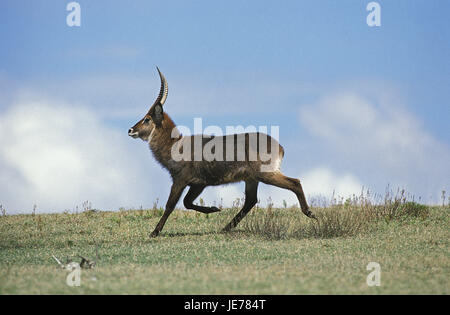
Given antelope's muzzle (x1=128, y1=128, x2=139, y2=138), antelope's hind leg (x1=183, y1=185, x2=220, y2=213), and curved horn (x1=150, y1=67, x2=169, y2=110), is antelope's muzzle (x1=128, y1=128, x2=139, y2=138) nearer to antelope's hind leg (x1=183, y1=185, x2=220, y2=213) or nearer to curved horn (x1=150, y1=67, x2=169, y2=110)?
curved horn (x1=150, y1=67, x2=169, y2=110)

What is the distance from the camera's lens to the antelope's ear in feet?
37.3

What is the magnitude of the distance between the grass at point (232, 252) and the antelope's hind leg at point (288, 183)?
483 mm

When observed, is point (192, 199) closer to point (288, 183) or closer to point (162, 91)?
point (288, 183)

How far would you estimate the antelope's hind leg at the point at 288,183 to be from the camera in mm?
10805

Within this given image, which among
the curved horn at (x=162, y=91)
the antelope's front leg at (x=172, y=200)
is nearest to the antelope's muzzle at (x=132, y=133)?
the curved horn at (x=162, y=91)

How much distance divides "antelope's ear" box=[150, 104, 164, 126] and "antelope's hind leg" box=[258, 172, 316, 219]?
2.52 metres

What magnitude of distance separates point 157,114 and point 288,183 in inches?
125

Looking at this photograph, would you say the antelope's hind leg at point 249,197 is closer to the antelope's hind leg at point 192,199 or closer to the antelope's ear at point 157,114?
the antelope's hind leg at point 192,199

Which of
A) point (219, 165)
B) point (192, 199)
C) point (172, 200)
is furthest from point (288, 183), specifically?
point (172, 200)

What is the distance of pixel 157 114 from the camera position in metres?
11.4

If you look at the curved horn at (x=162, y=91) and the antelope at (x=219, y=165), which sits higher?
the curved horn at (x=162, y=91)

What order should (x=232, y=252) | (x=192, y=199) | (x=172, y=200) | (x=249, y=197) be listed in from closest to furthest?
(x=232, y=252), (x=172, y=200), (x=192, y=199), (x=249, y=197)
